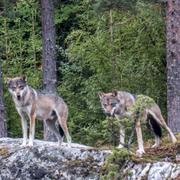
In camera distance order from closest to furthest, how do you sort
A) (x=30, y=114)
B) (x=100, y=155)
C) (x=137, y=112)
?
(x=137, y=112) < (x=100, y=155) < (x=30, y=114)

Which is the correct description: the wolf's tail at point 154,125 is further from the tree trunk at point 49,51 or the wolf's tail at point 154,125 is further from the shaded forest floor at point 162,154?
the tree trunk at point 49,51

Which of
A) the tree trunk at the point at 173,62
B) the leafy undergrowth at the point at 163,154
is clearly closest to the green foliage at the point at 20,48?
the tree trunk at the point at 173,62

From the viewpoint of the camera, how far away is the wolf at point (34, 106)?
1053 cm

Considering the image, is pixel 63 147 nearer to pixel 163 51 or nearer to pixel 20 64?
pixel 163 51

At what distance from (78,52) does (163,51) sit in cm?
266

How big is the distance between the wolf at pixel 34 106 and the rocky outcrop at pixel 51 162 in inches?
16.3

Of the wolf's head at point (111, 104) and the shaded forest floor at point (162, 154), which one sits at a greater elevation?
the wolf's head at point (111, 104)

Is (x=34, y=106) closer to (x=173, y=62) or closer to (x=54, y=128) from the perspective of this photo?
(x=54, y=128)

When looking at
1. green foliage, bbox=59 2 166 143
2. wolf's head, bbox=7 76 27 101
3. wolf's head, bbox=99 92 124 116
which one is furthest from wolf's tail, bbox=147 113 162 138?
green foliage, bbox=59 2 166 143

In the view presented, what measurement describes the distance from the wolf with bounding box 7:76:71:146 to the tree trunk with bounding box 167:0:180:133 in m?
4.71

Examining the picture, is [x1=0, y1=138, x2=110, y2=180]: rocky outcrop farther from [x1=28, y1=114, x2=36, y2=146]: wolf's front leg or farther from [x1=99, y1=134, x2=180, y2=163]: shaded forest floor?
[x1=99, y1=134, x2=180, y2=163]: shaded forest floor

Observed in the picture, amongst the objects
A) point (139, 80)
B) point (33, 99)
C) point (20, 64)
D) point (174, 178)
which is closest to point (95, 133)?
point (139, 80)

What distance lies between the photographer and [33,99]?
10.8 m

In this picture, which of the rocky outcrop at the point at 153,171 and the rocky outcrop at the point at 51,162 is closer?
the rocky outcrop at the point at 153,171
